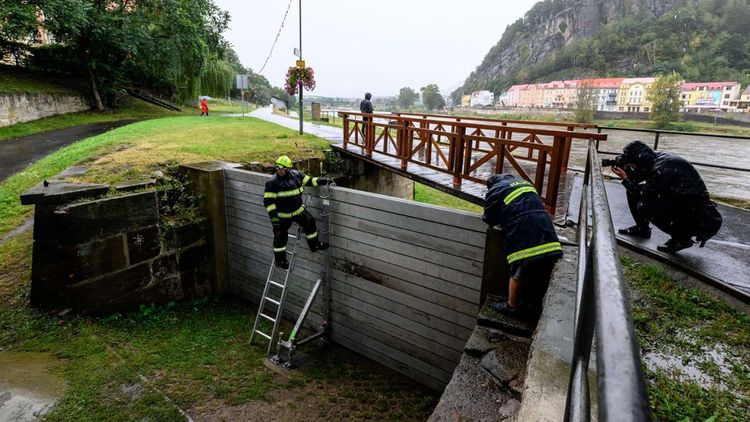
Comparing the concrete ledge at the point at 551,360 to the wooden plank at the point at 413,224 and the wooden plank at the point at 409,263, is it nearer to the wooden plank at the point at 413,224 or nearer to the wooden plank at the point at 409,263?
the wooden plank at the point at 413,224

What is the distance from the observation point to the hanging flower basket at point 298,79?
12500mm

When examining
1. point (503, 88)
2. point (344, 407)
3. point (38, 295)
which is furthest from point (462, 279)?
point (503, 88)

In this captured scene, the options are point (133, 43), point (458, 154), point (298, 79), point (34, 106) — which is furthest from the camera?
point (133, 43)

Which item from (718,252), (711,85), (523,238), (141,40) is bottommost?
(718,252)

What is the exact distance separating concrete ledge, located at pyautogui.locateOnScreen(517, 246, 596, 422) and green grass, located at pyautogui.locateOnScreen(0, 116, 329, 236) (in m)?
7.01

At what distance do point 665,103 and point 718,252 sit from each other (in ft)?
186

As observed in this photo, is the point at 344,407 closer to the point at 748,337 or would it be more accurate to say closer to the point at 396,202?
the point at 396,202

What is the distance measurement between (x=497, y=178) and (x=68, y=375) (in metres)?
5.31

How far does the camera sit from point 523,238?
359 cm

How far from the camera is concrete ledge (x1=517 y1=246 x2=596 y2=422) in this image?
2098 mm

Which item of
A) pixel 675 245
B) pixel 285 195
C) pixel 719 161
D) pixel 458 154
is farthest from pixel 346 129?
pixel 719 161

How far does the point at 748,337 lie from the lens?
2.86 meters

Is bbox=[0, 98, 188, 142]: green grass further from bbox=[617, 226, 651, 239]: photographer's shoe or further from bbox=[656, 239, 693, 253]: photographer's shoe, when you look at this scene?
bbox=[656, 239, 693, 253]: photographer's shoe

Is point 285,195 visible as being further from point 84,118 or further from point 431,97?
point 431,97
